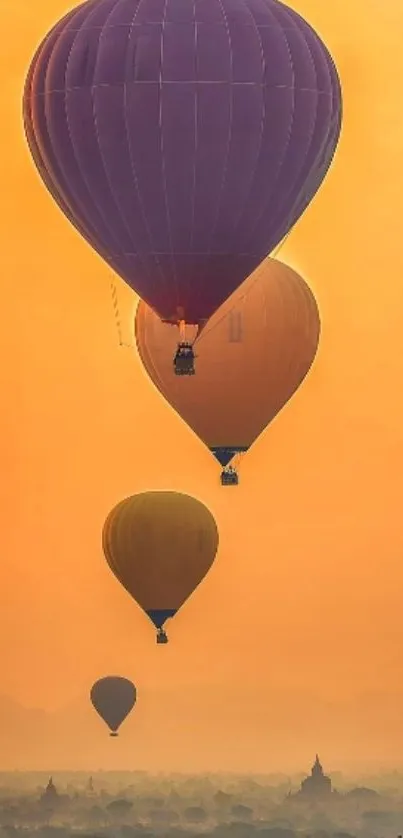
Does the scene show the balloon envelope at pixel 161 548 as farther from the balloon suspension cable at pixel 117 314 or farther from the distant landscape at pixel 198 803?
the distant landscape at pixel 198 803

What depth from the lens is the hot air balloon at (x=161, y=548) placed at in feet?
37.3

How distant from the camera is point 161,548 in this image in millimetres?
11391

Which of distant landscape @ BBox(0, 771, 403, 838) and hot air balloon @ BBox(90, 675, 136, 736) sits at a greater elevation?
hot air balloon @ BBox(90, 675, 136, 736)

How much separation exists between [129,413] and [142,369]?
0.24 meters

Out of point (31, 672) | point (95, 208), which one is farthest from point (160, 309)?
point (31, 672)

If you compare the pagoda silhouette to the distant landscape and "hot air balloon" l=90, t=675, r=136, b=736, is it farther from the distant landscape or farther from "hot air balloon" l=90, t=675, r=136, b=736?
"hot air balloon" l=90, t=675, r=136, b=736

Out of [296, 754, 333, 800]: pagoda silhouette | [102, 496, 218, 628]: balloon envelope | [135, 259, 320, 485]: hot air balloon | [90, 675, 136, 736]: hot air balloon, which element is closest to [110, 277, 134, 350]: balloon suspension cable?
[135, 259, 320, 485]: hot air balloon

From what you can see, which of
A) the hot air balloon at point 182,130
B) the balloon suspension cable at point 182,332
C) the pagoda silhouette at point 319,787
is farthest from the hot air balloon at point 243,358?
the pagoda silhouette at point 319,787

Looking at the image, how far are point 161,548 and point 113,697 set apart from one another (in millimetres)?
864

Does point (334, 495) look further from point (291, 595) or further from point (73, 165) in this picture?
point (73, 165)

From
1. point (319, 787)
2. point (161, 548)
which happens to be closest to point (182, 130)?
point (161, 548)

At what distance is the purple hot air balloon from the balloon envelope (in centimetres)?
246

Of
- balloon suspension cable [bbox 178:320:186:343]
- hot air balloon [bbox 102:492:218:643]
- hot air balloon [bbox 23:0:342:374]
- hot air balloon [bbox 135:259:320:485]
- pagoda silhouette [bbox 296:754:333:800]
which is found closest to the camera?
hot air balloon [bbox 23:0:342:374]

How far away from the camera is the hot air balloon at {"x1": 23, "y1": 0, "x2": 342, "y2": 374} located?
861 cm
